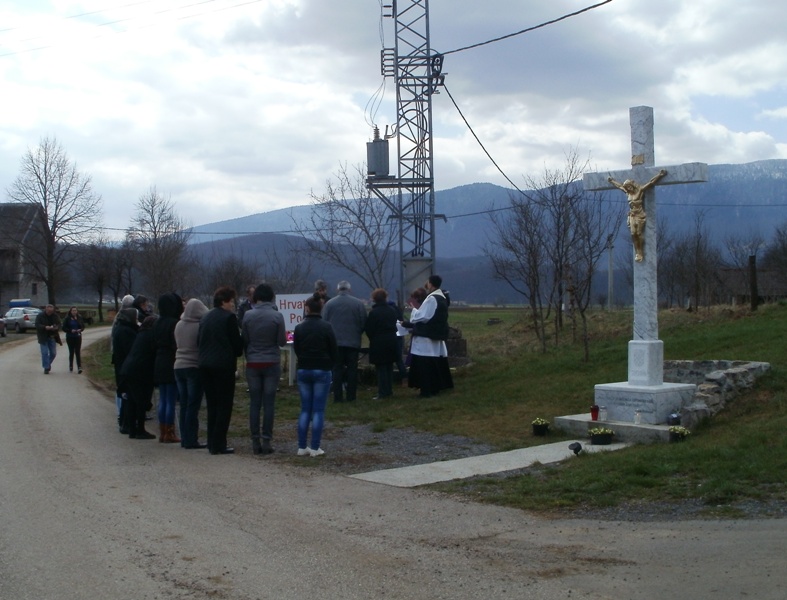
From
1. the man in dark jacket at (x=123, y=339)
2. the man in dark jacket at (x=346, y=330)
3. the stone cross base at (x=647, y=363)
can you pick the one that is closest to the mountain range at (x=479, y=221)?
the man in dark jacket at (x=346, y=330)

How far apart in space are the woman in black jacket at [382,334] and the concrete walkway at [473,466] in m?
4.91

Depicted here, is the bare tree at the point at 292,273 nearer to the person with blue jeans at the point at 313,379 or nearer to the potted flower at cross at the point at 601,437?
the person with blue jeans at the point at 313,379

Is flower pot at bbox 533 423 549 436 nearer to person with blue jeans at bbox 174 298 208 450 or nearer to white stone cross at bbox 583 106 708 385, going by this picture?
white stone cross at bbox 583 106 708 385

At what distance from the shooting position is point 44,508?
25.0 feet

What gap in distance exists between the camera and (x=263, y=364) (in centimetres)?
1047

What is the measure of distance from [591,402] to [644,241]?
259cm

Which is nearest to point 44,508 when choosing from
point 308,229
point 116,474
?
point 116,474

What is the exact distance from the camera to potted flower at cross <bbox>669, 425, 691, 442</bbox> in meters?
10.0

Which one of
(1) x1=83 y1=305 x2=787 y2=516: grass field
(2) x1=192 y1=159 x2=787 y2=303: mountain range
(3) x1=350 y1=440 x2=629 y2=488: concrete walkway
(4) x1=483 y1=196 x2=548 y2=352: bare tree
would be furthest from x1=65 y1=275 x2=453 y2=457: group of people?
(2) x1=192 y1=159 x2=787 y2=303: mountain range

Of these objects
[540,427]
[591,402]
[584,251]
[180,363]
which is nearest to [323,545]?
[180,363]

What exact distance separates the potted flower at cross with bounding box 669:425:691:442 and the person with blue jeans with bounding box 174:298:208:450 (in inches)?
216

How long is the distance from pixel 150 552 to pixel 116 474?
3.17 m

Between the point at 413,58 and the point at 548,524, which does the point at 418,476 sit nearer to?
the point at 548,524

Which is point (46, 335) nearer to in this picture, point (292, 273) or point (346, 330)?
point (346, 330)
